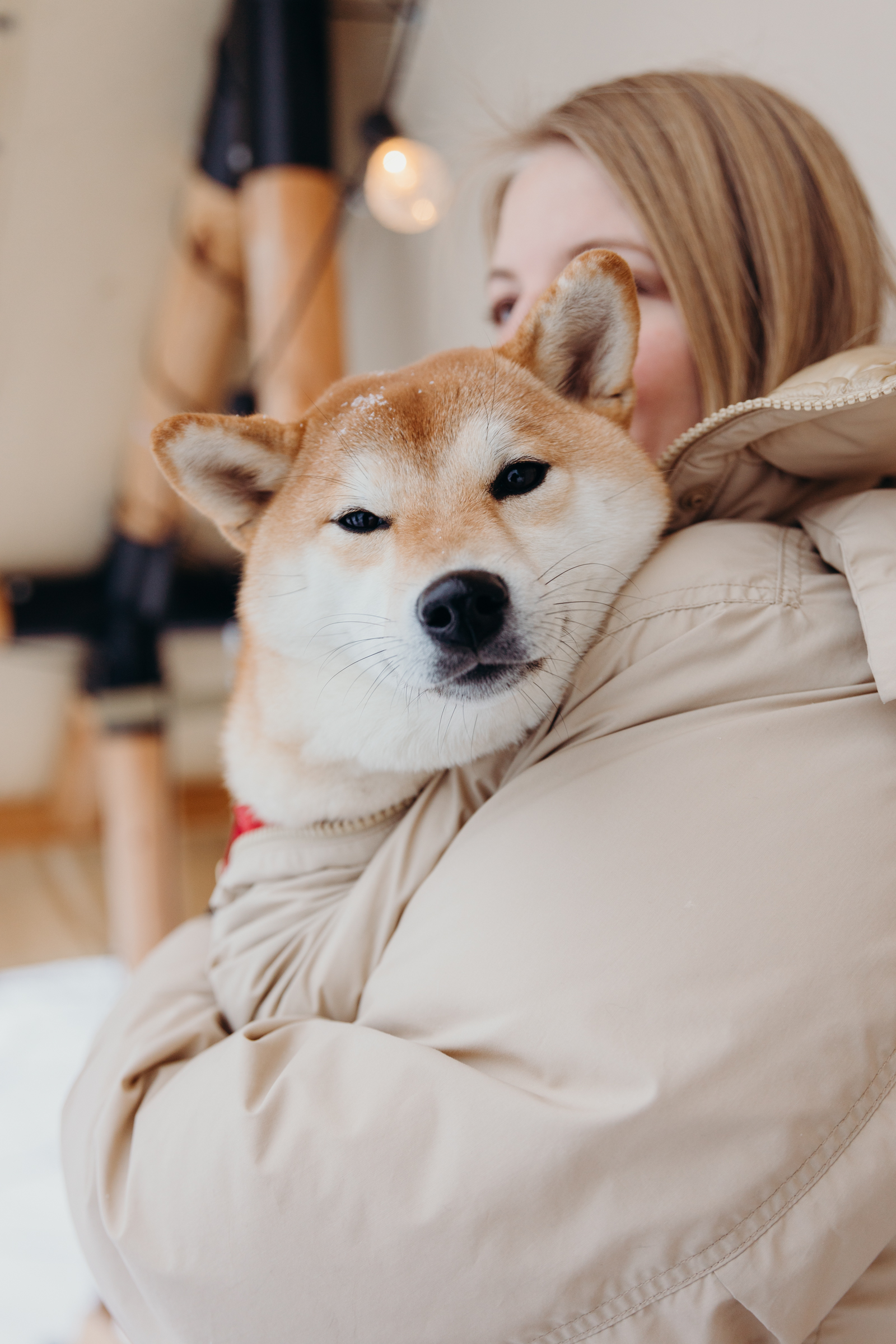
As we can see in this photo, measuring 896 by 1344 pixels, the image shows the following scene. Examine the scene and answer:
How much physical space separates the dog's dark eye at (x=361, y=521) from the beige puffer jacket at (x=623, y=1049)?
0.98 feet

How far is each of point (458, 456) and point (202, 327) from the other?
7.67ft

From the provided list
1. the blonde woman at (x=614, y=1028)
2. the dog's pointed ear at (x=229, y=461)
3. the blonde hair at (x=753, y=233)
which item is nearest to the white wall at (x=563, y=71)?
the blonde hair at (x=753, y=233)

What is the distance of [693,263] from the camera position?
1.04 metres

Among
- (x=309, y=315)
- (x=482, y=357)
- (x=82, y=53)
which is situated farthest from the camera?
(x=82, y=53)

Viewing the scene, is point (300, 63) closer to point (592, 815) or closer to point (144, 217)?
point (144, 217)

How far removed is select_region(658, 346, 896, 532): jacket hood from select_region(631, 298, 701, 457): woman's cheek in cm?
21

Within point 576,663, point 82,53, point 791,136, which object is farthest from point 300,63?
point 576,663

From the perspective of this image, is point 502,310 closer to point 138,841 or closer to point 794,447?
point 794,447

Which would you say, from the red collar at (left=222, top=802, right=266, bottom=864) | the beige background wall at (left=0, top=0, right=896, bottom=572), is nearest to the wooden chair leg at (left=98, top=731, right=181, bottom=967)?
A: the beige background wall at (left=0, top=0, right=896, bottom=572)

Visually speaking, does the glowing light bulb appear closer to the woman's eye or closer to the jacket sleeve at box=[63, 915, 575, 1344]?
the woman's eye

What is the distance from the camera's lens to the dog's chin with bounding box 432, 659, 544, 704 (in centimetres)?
83

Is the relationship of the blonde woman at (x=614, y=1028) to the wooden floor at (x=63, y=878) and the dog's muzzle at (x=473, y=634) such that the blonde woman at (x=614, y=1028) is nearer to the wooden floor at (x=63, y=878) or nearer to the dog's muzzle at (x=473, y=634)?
the dog's muzzle at (x=473, y=634)

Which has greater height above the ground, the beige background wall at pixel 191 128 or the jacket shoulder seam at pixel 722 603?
the beige background wall at pixel 191 128

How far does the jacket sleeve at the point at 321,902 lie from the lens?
0.81m
